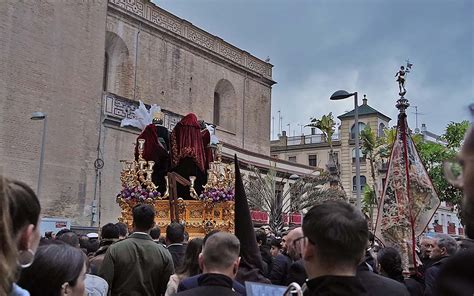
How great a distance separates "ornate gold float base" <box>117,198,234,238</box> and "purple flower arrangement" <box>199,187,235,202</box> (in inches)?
3.9

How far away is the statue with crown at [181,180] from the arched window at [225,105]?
2345 cm

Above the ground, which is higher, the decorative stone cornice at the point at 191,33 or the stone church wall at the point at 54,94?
the decorative stone cornice at the point at 191,33

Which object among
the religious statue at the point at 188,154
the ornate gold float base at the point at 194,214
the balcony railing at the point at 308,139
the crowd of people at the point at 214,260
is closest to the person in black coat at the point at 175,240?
the crowd of people at the point at 214,260

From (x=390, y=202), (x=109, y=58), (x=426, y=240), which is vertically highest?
(x=109, y=58)

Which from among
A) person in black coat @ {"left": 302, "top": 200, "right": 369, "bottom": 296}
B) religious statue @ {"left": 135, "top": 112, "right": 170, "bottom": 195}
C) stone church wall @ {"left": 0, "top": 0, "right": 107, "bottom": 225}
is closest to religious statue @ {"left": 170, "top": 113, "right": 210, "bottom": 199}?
religious statue @ {"left": 135, "top": 112, "right": 170, "bottom": 195}

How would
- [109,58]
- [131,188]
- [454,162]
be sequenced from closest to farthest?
[454,162] → [131,188] → [109,58]

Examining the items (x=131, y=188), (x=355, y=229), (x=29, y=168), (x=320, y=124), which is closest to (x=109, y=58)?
(x=29, y=168)

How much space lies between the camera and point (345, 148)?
2245 inches

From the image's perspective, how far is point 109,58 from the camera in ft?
97.7

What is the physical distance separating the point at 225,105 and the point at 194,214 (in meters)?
26.0

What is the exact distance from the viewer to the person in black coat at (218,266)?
356 cm

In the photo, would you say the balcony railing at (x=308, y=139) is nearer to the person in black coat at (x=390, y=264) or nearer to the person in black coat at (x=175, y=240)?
the person in black coat at (x=175, y=240)

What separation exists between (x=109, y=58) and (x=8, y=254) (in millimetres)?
28987

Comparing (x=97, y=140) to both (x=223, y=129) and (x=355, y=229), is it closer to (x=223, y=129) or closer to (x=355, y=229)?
(x=223, y=129)
